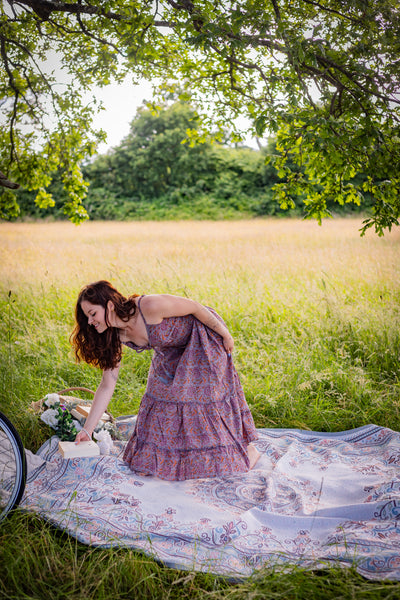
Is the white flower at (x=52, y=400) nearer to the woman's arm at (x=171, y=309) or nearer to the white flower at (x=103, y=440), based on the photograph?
the white flower at (x=103, y=440)

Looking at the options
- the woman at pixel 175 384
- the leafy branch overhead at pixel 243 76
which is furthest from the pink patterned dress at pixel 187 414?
the leafy branch overhead at pixel 243 76

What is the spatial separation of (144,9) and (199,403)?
3348mm

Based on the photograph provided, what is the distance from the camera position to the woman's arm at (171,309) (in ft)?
10.3

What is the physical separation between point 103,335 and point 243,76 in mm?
3667

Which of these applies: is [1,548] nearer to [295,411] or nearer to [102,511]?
[102,511]

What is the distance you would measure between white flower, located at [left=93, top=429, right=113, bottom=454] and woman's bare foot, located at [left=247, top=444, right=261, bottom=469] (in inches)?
39.2

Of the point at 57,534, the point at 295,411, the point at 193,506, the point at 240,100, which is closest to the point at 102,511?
the point at 57,534

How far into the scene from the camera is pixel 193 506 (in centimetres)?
291

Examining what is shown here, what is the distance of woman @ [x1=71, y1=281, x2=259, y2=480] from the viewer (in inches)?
124

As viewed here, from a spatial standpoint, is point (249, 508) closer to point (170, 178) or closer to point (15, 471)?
point (15, 471)

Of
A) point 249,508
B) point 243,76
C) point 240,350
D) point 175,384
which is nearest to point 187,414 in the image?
point 175,384

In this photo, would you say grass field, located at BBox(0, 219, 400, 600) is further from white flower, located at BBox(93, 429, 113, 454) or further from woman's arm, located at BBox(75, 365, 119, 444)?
woman's arm, located at BBox(75, 365, 119, 444)

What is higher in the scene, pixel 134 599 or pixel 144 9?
pixel 144 9

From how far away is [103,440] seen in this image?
354cm
